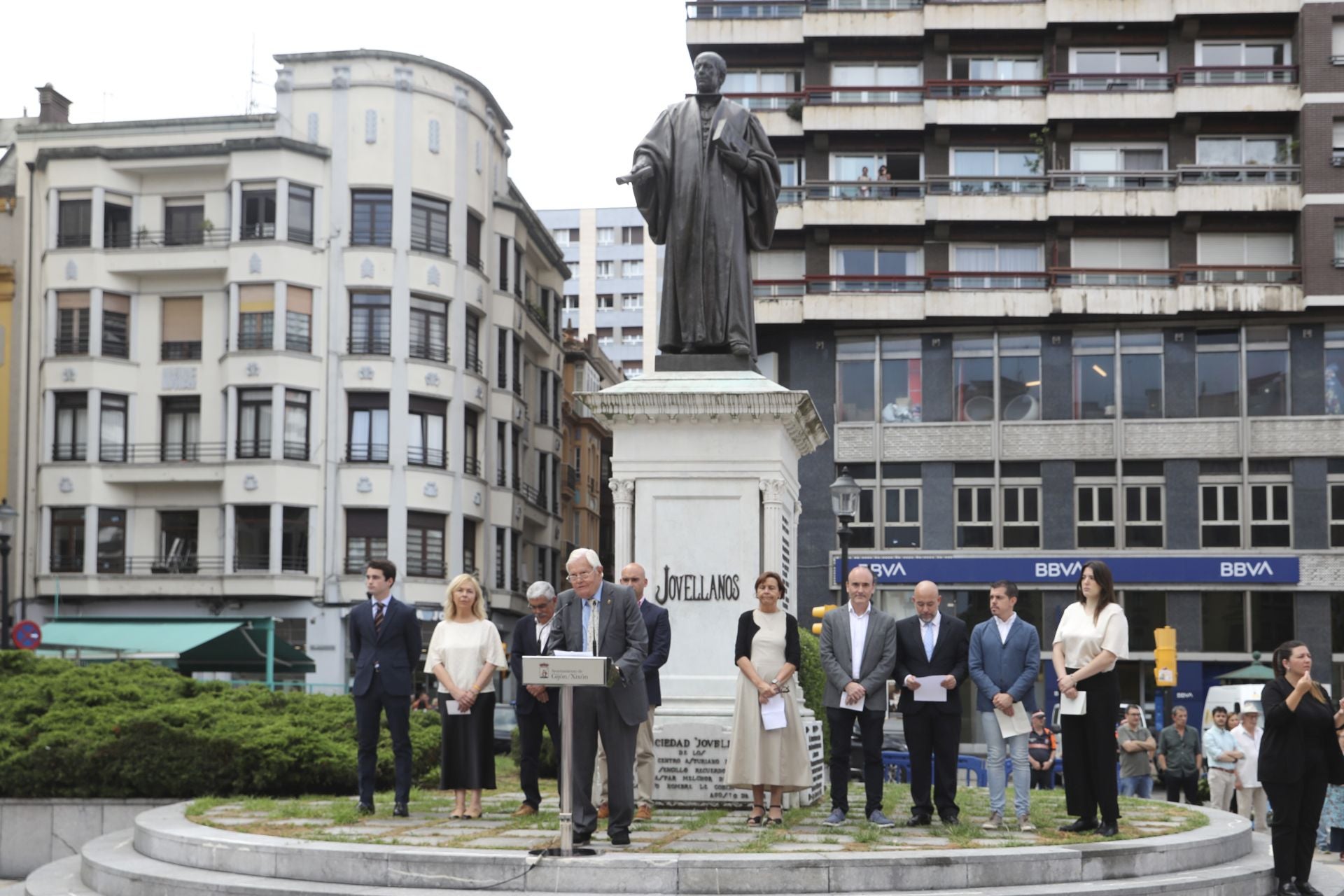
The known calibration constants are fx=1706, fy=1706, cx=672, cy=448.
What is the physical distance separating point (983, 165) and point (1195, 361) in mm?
8270

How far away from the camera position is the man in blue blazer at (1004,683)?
41.2 ft

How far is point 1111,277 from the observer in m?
48.3

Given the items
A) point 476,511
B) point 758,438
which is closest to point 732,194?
point 758,438

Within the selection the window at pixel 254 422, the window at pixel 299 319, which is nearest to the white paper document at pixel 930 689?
the window at pixel 254 422

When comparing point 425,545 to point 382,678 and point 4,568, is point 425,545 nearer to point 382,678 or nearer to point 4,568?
point 4,568

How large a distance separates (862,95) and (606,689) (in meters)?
40.9

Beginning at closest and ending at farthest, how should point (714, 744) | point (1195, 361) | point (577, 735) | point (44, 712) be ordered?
1. point (577, 735)
2. point (714, 744)
3. point (44, 712)
4. point (1195, 361)

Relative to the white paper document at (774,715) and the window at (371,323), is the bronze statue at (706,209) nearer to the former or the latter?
the white paper document at (774,715)

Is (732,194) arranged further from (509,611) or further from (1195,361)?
(509,611)

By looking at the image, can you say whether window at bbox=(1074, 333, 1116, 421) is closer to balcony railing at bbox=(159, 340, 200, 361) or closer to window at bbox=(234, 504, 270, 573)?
window at bbox=(234, 504, 270, 573)

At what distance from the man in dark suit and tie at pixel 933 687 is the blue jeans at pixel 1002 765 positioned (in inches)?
10.7

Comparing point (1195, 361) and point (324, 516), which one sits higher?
point (1195, 361)

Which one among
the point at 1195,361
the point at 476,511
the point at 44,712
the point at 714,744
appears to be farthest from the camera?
the point at 476,511

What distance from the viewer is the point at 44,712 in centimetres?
1694
